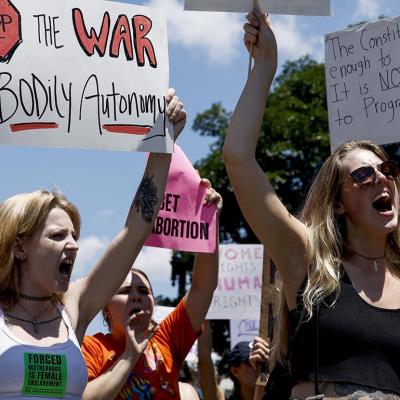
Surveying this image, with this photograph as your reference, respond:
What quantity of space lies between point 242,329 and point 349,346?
532 centimetres

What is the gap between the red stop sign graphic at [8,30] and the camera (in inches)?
152

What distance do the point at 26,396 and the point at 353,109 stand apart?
225 centimetres

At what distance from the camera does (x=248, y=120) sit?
3.63 m

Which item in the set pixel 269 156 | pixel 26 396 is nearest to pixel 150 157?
pixel 26 396

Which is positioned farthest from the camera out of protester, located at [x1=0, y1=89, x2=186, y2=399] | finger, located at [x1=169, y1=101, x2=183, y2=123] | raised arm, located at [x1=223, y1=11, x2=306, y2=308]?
finger, located at [x1=169, y1=101, x2=183, y2=123]

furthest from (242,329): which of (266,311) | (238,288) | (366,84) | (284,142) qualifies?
(284,142)

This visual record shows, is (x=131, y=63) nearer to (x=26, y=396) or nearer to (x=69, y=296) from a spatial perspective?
(x=69, y=296)

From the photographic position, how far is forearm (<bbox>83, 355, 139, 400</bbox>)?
159 inches

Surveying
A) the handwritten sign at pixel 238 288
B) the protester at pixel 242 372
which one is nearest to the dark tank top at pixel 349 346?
the protester at pixel 242 372

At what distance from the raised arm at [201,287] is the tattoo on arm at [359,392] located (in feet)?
4.64

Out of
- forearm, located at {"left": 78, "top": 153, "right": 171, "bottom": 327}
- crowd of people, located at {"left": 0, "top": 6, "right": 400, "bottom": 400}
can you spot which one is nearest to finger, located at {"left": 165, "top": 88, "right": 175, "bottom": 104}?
crowd of people, located at {"left": 0, "top": 6, "right": 400, "bottom": 400}

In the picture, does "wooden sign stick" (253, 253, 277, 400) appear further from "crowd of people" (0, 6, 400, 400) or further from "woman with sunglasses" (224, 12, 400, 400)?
"woman with sunglasses" (224, 12, 400, 400)

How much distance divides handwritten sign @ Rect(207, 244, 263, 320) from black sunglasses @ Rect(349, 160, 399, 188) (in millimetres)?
4744

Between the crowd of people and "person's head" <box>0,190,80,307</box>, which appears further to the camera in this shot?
"person's head" <box>0,190,80,307</box>
